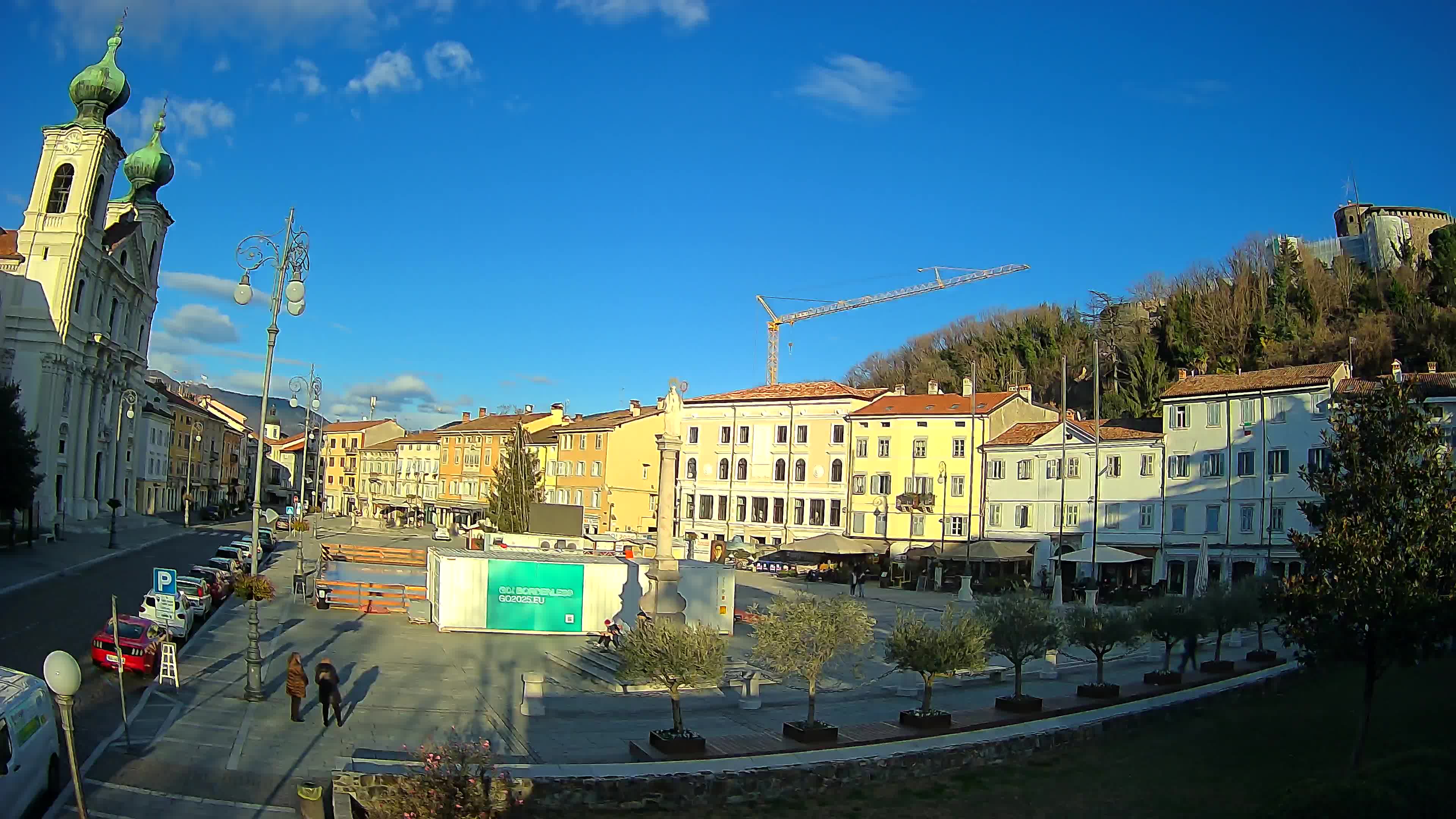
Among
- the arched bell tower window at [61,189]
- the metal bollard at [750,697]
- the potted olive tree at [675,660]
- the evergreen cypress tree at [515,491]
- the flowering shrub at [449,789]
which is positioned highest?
the arched bell tower window at [61,189]

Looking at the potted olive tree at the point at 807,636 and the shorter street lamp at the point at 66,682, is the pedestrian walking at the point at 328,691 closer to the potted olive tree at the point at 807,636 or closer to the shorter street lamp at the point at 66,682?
the potted olive tree at the point at 807,636

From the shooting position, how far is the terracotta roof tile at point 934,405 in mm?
61125

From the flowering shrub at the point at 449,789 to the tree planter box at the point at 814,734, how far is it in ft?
17.8

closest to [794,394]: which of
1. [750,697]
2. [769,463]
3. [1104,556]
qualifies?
[769,463]

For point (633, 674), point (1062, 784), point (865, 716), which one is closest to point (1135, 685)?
point (865, 716)

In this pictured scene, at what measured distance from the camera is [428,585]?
33.2 m

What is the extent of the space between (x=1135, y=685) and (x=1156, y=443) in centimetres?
3177

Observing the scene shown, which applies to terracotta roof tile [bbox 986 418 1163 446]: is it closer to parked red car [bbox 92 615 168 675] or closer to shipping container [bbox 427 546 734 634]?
shipping container [bbox 427 546 734 634]

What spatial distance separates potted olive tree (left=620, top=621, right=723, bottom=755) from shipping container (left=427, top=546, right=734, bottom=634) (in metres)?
14.1

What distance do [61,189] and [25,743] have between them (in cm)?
6555

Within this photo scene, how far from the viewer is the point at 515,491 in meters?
55.6

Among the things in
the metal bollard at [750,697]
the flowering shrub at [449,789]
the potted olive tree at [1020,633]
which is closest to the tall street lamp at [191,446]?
the metal bollard at [750,697]

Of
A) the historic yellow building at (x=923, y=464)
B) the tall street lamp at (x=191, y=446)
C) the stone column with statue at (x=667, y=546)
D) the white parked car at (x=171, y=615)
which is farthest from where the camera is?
the tall street lamp at (x=191, y=446)

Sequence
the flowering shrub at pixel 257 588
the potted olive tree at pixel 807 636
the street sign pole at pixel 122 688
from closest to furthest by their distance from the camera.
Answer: the street sign pole at pixel 122 688 < the potted olive tree at pixel 807 636 < the flowering shrub at pixel 257 588
